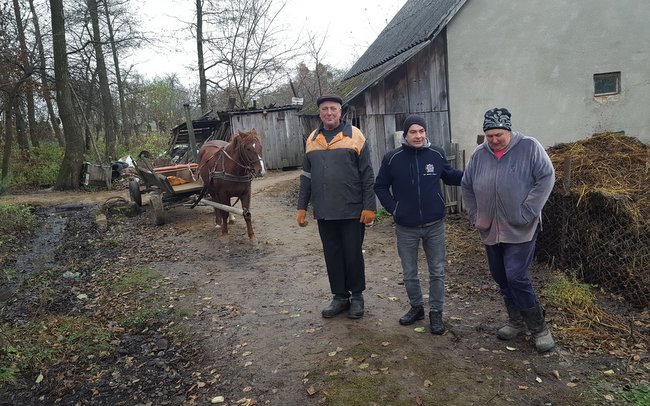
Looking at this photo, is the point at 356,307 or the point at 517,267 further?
the point at 356,307

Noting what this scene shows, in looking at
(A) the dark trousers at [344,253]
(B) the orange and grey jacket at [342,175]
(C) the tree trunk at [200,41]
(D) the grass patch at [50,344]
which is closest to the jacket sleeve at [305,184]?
(B) the orange and grey jacket at [342,175]

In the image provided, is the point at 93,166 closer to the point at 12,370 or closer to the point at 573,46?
the point at 12,370

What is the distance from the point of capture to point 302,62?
24.9 metres

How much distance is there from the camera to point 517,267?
11.3 feet

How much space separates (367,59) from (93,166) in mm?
9940

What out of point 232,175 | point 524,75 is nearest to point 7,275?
point 232,175

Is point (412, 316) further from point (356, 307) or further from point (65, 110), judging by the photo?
point (65, 110)

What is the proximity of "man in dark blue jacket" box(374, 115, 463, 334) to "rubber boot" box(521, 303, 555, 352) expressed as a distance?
2.33ft

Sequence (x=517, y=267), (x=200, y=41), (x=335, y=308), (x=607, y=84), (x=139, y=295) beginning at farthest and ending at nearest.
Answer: (x=200, y=41) < (x=607, y=84) < (x=139, y=295) < (x=335, y=308) < (x=517, y=267)

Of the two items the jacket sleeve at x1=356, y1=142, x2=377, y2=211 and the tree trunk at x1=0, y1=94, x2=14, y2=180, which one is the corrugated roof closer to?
the jacket sleeve at x1=356, y1=142, x2=377, y2=211

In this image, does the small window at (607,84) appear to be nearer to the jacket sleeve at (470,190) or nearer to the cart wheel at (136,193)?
the jacket sleeve at (470,190)

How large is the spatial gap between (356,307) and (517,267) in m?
1.57

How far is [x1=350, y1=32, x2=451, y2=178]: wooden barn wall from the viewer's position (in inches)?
364

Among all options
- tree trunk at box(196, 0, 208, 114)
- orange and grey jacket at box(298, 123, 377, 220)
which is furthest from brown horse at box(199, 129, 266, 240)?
tree trunk at box(196, 0, 208, 114)
